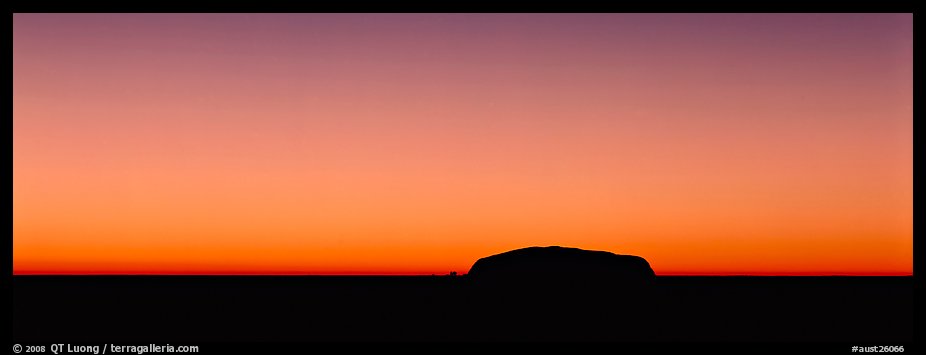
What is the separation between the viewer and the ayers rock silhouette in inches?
2512

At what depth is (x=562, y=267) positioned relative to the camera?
63656mm

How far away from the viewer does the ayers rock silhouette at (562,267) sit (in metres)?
63.8
